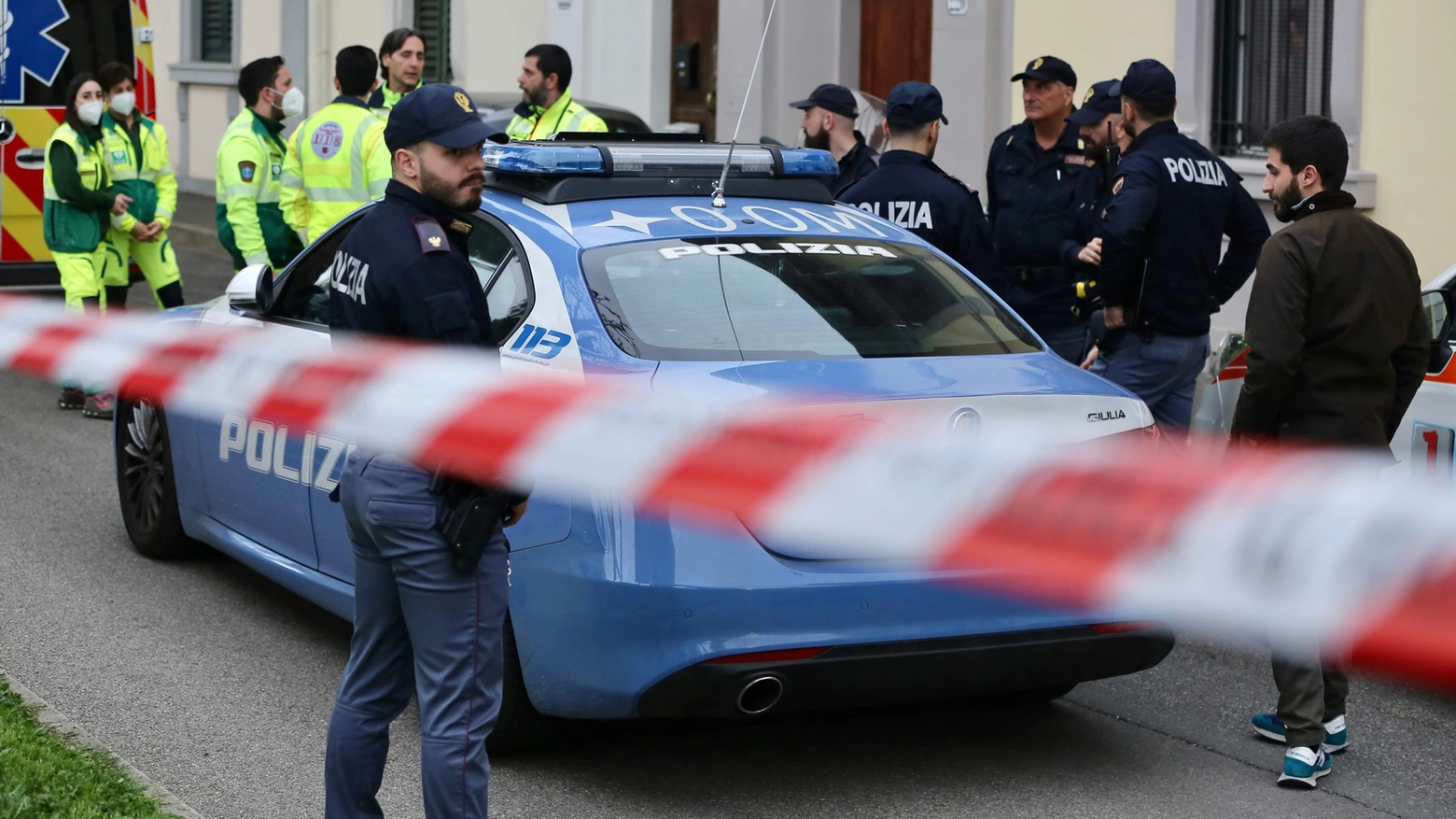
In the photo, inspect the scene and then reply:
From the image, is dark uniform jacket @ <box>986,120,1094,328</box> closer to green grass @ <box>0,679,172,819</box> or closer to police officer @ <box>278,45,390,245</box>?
police officer @ <box>278,45,390,245</box>

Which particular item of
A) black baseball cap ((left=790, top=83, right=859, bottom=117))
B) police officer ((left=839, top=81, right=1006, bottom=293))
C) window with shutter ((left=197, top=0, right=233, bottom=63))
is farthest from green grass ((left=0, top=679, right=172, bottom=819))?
window with shutter ((left=197, top=0, right=233, bottom=63))

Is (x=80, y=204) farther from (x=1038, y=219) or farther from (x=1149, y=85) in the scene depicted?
(x=1149, y=85)

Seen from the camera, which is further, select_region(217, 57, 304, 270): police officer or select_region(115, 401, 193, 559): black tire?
select_region(217, 57, 304, 270): police officer

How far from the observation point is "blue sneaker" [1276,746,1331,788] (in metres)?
4.57

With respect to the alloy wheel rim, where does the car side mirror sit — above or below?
above

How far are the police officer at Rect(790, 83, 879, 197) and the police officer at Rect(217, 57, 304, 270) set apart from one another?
280 cm

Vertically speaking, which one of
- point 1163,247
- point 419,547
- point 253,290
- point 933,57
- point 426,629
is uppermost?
point 933,57

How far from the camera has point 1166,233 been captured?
616 cm

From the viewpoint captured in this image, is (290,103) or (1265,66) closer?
(290,103)

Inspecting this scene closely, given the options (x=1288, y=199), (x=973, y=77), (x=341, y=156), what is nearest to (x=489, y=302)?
(x=1288, y=199)

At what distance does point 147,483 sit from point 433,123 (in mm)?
3415

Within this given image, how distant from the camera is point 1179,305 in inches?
244

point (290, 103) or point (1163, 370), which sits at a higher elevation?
point (290, 103)

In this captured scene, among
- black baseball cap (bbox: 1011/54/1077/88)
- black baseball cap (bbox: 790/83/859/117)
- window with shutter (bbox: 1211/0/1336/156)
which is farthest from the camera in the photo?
window with shutter (bbox: 1211/0/1336/156)
